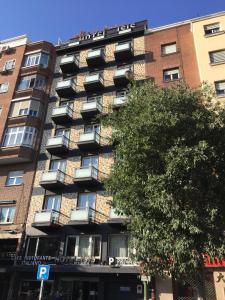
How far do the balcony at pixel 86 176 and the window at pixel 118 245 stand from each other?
14.3 feet

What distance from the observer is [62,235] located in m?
23.4

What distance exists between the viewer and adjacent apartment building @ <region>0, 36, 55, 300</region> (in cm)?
2491

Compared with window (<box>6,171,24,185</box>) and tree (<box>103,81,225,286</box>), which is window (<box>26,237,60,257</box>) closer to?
window (<box>6,171,24,185</box>)

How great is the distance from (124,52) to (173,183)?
19625 millimetres

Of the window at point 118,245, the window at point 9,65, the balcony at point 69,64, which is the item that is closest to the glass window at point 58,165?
the window at point 118,245

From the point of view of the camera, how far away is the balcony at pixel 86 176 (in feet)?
78.5

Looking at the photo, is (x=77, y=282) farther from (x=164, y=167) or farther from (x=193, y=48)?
(x=193, y=48)

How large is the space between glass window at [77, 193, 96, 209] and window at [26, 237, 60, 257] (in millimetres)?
3128

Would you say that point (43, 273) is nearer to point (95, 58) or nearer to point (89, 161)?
point (89, 161)

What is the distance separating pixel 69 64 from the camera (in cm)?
3142

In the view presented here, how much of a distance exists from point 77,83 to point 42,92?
3512 millimetres

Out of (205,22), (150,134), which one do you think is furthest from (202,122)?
(205,22)

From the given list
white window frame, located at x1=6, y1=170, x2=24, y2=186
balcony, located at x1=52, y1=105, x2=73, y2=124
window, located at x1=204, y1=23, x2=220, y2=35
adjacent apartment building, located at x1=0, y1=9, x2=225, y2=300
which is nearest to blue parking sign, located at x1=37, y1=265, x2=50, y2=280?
adjacent apartment building, located at x1=0, y1=9, x2=225, y2=300

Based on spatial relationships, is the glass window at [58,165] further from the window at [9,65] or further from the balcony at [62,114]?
the window at [9,65]
